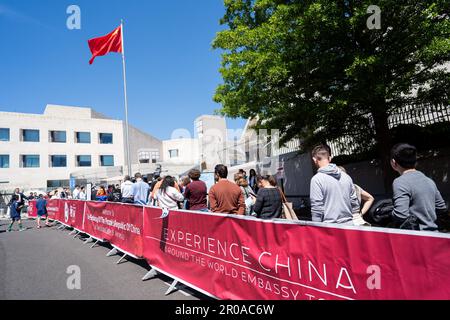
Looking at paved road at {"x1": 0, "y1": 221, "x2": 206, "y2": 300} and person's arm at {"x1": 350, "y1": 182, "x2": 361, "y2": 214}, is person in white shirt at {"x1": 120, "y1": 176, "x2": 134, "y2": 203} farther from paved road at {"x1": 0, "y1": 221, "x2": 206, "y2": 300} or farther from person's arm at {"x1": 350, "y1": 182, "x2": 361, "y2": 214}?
person's arm at {"x1": 350, "y1": 182, "x2": 361, "y2": 214}

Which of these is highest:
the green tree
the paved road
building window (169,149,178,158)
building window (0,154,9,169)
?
building window (169,149,178,158)

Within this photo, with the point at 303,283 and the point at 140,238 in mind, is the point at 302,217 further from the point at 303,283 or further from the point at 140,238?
the point at 303,283

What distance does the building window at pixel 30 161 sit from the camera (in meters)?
41.0

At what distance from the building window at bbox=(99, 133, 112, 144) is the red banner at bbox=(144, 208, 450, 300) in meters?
46.9

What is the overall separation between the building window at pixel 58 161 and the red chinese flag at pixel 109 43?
1238 inches

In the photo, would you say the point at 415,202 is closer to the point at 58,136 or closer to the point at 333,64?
the point at 333,64

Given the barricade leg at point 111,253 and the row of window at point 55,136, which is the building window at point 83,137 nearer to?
the row of window at point 55,136

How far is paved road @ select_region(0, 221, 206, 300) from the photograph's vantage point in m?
4.88

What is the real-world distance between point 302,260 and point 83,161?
48.0m

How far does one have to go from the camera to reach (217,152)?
79.3ft

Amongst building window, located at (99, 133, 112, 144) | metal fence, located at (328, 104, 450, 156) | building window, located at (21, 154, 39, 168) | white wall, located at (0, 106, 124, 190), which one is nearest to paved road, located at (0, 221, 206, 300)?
metal fence, located at (328, 104, 450, 156)

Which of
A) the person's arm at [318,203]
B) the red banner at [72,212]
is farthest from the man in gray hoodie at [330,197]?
the red banner at [72,212]
